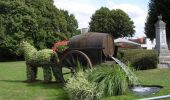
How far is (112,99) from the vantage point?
10555 millimetres

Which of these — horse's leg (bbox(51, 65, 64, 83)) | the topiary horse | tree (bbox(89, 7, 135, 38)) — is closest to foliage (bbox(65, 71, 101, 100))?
horse's leg (bbox(51, 65, 64, 83))

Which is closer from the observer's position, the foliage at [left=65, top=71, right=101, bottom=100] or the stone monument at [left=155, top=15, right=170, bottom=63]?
the foliage at [left=65, top=71, right=101, bottom=100]

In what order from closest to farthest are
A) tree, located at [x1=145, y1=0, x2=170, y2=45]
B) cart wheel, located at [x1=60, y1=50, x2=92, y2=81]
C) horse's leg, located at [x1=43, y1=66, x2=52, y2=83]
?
cart wheel, located at [x1=60, y1=50, x2=92, y2=81] → horse's leg, located at [x1=43, y1=66, x2=52, y2=83] → tree, located at [x1=145, y1=0, x2=170, y2=45]

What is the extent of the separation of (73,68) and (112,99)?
3976 millimetres

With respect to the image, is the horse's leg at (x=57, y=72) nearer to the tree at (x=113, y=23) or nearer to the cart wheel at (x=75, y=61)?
the cart wheel at (x=75, y=61)

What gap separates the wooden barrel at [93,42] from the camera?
13.9 m

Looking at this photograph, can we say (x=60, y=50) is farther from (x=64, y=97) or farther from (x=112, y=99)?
(x=112, y=99)

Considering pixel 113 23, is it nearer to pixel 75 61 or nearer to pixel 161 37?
pixel 161 37

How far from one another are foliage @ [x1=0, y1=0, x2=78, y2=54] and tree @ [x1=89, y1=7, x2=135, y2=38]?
2234 centimetres

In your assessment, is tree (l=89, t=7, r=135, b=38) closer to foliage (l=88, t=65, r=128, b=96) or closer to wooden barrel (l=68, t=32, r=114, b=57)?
wooden barrel (l=68, t=32, r=114, b=57)

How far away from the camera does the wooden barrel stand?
13.9 metres

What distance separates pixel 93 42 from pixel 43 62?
2516mm

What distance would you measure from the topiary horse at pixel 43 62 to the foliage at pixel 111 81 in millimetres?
3937

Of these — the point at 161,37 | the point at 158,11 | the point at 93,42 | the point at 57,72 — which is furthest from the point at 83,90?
the point at 158,11
